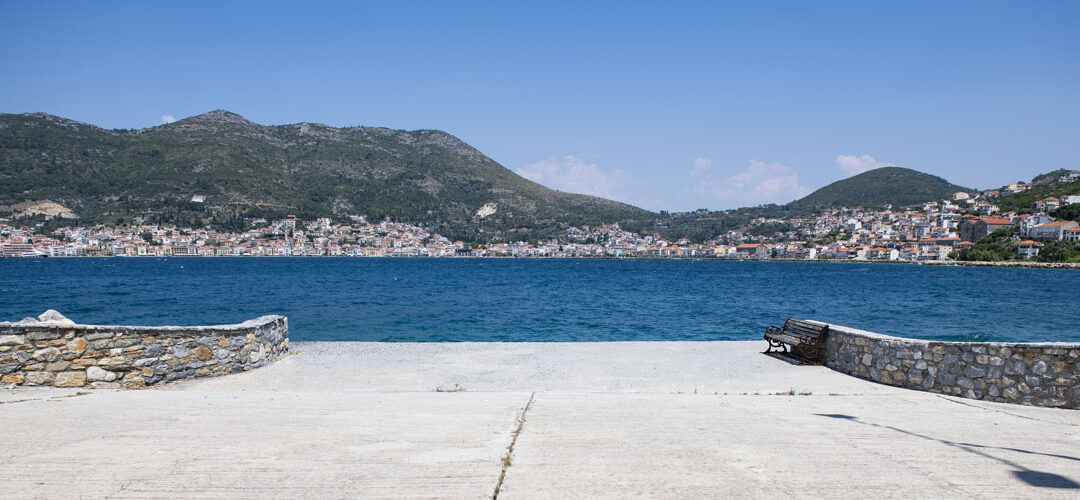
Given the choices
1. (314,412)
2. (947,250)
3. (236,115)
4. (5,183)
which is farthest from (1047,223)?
(5,183)

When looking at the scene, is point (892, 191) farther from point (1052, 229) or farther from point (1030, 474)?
point (1030, 474)

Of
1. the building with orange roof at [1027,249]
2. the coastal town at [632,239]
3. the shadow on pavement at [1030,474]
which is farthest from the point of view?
the coastal town at [632,239]

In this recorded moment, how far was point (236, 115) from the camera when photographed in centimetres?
16062

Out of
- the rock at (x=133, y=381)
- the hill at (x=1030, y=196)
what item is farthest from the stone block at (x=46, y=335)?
the hill at (x=1030, y=196)

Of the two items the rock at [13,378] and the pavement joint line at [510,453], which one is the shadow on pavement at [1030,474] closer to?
the pavement joint line at [510,453]

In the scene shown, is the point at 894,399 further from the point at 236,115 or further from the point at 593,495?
the point at 236,115

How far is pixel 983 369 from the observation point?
26.5ft

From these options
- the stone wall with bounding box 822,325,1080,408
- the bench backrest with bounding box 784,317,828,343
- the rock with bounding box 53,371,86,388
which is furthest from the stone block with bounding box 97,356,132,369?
the stone wall with bounding box 822,325,1080,408

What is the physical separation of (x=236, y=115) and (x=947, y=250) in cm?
17288

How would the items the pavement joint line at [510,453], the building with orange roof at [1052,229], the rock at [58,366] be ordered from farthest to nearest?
1. the building with orange roof at [1052,229]
2. the rock at [58,366]
3. the pavement joint line at [510,453]

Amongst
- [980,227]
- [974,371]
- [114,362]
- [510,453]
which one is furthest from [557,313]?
[980,227]

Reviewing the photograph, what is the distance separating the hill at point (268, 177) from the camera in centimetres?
12375

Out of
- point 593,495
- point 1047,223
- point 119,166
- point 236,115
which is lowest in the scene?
point 593,495

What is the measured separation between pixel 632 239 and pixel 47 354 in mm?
159279
